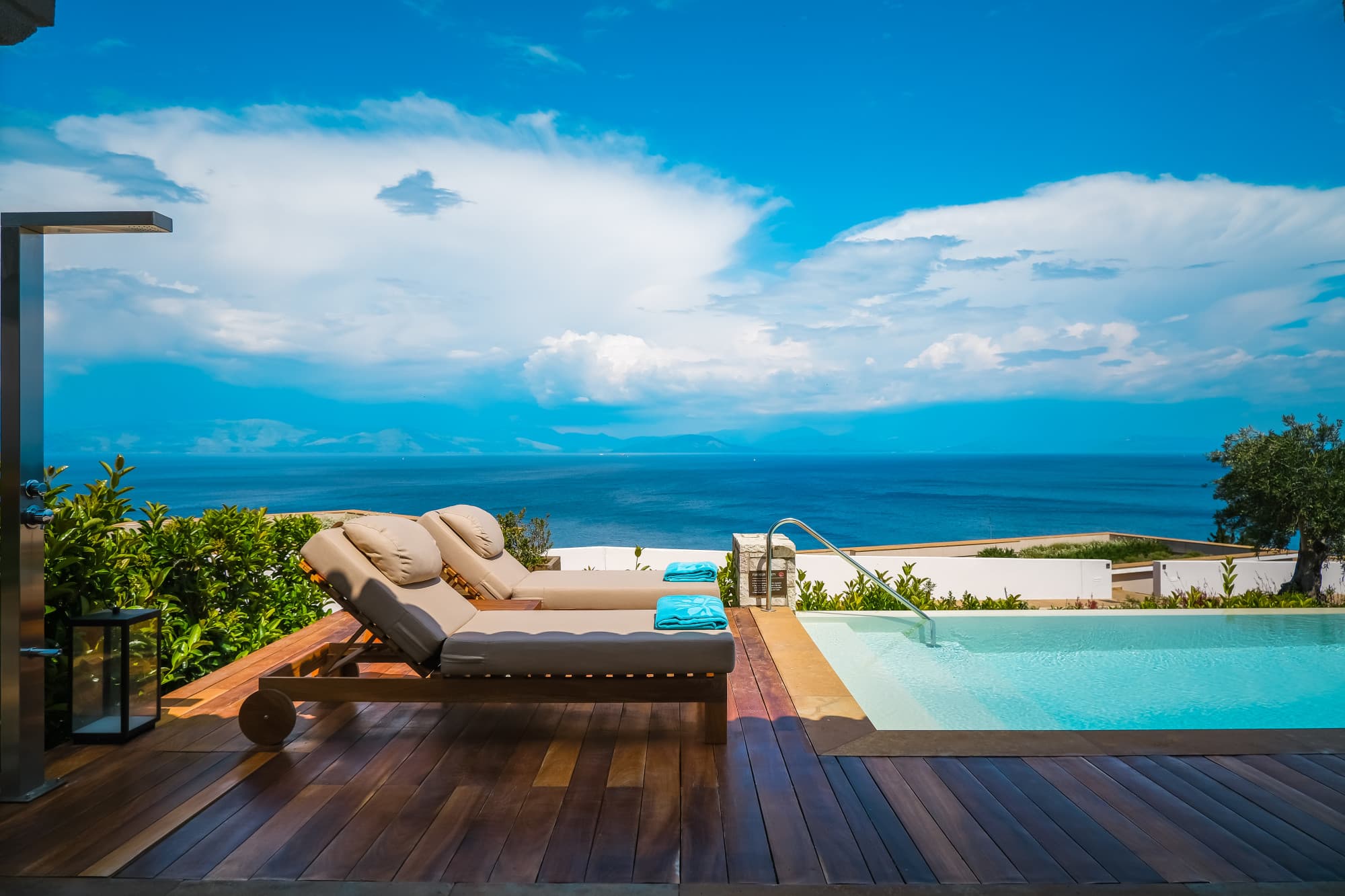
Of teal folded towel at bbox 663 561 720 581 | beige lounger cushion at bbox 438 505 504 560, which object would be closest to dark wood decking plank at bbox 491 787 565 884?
teal folded towel at bbox 663 561 720 581

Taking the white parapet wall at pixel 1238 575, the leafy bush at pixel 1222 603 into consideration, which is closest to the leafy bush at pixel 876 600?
the leafy bush at pixel 1222 603

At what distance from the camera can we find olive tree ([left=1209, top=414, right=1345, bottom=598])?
9945 mm

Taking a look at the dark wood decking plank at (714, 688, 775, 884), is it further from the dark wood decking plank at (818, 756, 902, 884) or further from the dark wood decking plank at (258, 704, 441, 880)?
the dark wood decking plank at (258, 704, 441, 880)

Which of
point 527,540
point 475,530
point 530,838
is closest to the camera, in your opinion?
point 530,838

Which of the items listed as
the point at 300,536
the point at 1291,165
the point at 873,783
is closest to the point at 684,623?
the point at 873,783

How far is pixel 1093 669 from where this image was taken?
520 centimetres

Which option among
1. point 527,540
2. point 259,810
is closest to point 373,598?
point 259,810

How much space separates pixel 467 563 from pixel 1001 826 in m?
3.37

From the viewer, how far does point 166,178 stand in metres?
44.5

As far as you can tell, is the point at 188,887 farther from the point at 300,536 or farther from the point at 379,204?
the point at 379,204

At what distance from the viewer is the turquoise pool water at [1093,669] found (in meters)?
4.30

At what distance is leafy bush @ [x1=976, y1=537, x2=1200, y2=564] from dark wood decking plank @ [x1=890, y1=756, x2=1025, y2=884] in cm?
1505

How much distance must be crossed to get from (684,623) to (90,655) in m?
2.39

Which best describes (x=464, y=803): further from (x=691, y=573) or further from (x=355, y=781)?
(x=691, y=573)
